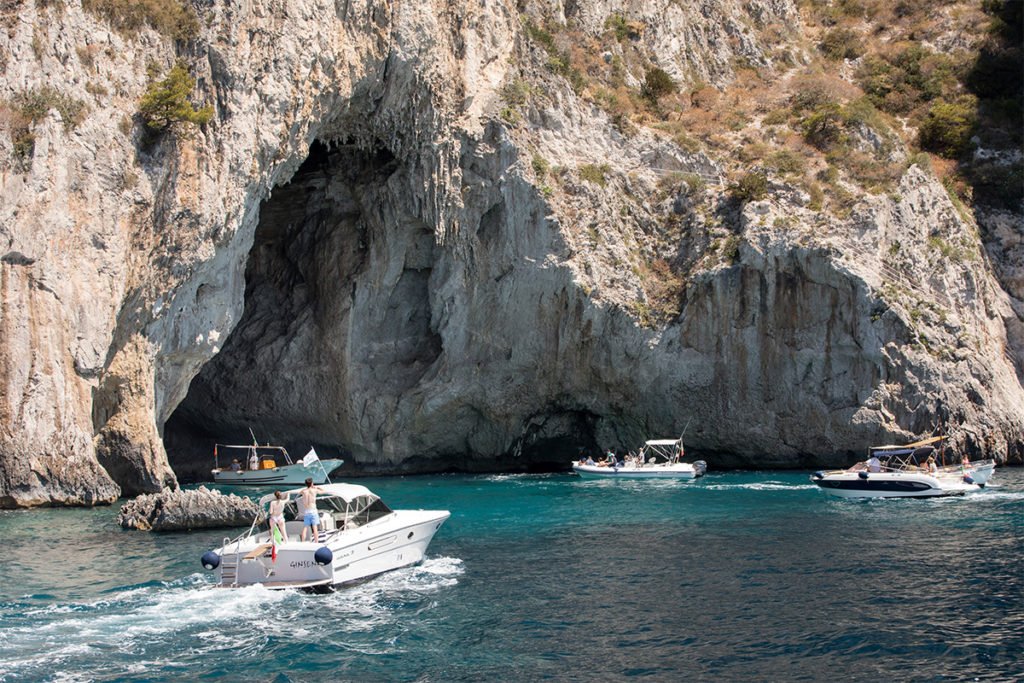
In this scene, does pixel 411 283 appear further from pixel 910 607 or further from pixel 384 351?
pixel 910 607

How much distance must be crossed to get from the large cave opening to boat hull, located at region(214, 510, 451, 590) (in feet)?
85.8

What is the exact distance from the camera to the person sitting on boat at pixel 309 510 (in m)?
20.2

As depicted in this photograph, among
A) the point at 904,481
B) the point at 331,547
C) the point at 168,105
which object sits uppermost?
the point at 168,105

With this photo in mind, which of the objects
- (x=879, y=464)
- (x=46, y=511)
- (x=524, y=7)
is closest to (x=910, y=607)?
(x=879, y=464)

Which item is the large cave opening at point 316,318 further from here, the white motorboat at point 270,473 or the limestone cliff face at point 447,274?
the white motorboat at point 270,473

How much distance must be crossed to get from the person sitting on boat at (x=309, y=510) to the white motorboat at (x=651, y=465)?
2533 centimetres

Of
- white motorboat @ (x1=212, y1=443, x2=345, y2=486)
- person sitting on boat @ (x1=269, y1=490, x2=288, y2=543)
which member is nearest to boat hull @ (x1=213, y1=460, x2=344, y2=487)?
white motorboat @ (x1=212, y1=443, x2=345, y2=486)

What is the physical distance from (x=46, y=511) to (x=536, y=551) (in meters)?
15.5

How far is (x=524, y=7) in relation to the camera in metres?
48.9

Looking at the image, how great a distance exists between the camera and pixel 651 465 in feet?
147

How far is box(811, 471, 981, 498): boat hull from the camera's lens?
114 feet

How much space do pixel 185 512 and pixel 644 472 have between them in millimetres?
22812

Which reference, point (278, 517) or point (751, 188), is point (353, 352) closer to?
point (751, 188)

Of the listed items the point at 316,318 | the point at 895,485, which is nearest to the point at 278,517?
the point at 895,485
